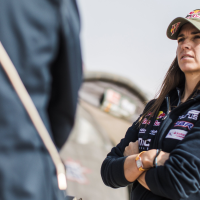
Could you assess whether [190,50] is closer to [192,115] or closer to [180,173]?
[192,115]

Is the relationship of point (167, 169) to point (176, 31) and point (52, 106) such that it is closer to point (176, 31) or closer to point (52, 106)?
point (52, 106)

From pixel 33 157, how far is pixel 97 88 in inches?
391

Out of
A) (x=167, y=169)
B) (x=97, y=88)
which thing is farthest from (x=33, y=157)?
(x=97, y=88)

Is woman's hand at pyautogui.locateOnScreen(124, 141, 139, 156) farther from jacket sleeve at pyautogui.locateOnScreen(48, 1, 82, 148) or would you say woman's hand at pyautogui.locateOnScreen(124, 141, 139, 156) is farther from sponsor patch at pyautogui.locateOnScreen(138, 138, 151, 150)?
jacket sleeve at pyautogui.locateOnScreen(48, 1, 82, 148)

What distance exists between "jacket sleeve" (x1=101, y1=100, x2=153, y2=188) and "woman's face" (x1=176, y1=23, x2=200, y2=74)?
46cm

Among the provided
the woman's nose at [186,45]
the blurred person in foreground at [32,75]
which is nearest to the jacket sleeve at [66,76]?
the blurred person in foreground at [32,75]

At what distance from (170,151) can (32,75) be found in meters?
0.80

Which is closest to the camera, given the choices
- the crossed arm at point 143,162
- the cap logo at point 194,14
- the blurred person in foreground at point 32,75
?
the blurred person in foreground at point 32,75

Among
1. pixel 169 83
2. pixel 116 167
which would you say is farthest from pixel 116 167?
pixel 169 83

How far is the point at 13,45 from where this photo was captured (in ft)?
2.05

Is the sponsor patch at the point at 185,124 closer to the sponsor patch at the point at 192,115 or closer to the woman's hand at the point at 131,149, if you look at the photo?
the sponsor patch at the point at 192,115

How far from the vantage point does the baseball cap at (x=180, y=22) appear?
4.46 ft

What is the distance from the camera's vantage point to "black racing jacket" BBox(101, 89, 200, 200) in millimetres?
1055

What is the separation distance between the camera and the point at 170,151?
120 cm
